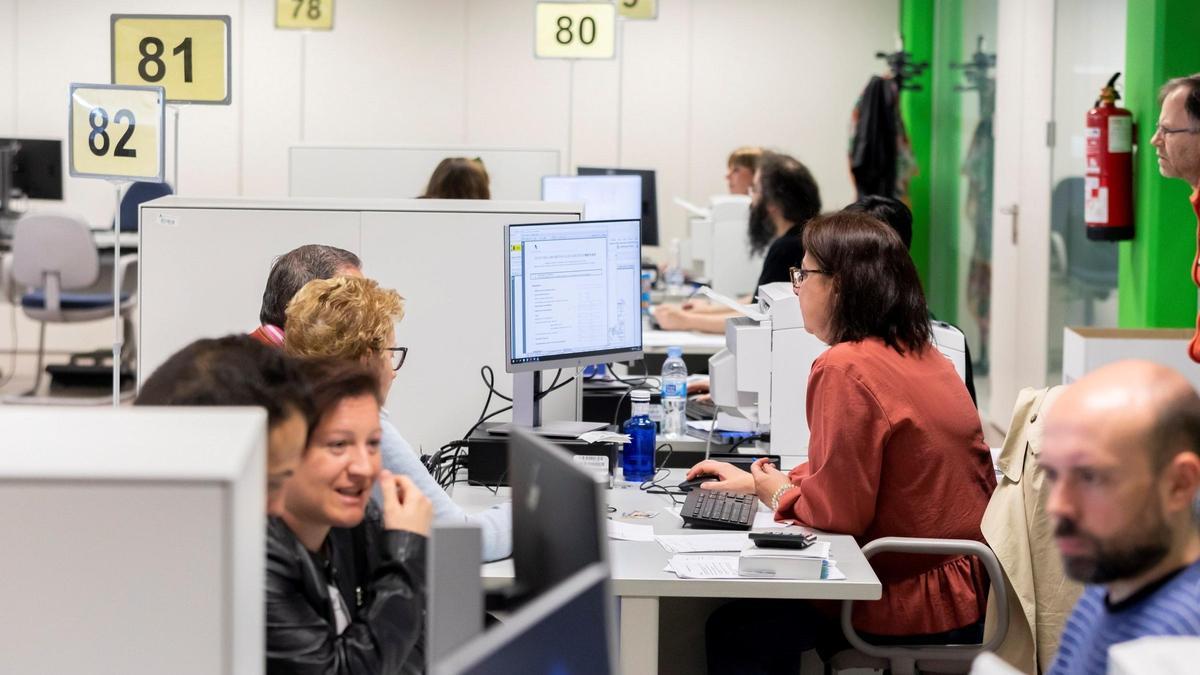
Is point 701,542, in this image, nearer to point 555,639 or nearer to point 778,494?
point 778,494

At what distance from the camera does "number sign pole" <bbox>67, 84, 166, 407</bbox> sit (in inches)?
145

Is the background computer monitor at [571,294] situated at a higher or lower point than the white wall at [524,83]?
lower

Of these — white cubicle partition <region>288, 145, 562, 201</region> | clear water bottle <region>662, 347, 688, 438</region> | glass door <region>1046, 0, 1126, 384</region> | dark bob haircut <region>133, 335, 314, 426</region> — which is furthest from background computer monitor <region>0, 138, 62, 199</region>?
dark bob haircut <region>133, 335, 314, 426</region>

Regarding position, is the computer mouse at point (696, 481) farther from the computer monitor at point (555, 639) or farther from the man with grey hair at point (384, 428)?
the computer monitor at point (555, 639)

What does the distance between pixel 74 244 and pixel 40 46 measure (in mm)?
2382

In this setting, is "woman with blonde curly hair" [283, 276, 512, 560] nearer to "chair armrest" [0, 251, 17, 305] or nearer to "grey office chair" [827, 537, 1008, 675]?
"grey office chair" [827, 537, 1008, 675]

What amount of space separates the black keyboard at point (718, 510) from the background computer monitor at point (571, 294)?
0.50m

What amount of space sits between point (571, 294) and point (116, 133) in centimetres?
130

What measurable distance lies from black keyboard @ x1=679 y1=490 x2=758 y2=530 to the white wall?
6254mm

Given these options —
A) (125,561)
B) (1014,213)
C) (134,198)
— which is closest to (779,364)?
(125,561)

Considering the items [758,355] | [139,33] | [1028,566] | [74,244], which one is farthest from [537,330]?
[74,244]

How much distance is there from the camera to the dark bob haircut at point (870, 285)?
2.81m

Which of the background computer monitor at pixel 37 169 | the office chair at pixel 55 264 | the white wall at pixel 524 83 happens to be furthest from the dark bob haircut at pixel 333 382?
the white wall at pixel 524 83

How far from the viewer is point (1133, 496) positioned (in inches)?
58.1
